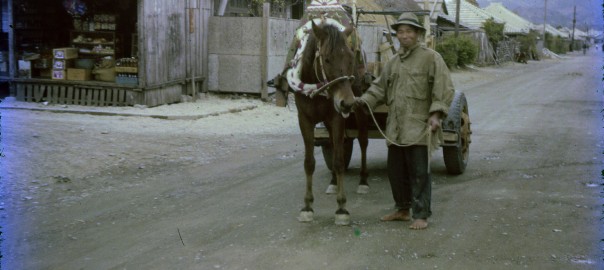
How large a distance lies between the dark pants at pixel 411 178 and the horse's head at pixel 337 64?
2.34 ft

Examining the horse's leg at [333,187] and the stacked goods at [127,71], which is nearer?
the horse's leg at [333,187]

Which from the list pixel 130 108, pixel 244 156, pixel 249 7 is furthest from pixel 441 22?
pixel 244 156

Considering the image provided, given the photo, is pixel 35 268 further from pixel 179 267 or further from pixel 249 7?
pixel 249 7

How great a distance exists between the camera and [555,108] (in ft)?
58.1

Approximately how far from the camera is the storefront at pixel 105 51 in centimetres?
1481

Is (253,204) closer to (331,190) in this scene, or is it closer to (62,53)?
(331,190)

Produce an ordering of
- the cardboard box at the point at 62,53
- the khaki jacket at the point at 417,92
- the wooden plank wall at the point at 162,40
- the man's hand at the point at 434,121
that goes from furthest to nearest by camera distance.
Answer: the cardboard box at the point at 62,53 → the wooden plank wall at the point at 162,40 → the khaki jacket at the point at 417,92 → the man's hand at the point at 434,121

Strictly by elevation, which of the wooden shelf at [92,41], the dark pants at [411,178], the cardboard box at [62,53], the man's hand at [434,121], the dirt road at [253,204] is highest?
the wooden shelf at [92,41]

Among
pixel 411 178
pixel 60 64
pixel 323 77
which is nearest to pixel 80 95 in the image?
pixel 60 64

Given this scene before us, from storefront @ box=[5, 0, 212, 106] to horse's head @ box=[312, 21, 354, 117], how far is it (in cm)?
897

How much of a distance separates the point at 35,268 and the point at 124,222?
4.62ft

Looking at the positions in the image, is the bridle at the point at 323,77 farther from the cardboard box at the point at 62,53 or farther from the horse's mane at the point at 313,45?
the cardboard box at the point at 62,53

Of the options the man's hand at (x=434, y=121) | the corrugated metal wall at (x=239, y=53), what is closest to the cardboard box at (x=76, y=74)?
the corrugated metal wall at (x=239, y=53)

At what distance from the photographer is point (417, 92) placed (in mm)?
6219
